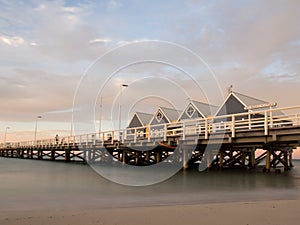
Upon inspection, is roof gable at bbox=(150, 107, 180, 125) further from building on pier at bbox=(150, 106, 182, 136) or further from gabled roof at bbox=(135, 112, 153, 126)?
gabled roof at bbox=(135, 112, 153, 126)

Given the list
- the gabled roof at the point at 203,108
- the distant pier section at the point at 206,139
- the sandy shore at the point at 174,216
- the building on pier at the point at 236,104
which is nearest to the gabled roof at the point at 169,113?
the distant pier section at the point at 206,139

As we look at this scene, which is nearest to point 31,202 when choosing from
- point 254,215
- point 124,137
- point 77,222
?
point 77,222

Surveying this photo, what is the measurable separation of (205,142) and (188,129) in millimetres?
2676

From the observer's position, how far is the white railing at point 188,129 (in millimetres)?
16356

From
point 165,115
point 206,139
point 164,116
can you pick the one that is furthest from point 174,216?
point 164,116

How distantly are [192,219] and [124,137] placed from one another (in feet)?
62.5

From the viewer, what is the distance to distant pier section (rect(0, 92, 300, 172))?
15.7 metres

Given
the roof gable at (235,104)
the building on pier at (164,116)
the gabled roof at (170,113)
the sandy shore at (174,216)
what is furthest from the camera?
the gabled roof at (170,113)

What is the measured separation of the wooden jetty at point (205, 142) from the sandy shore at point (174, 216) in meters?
7.52

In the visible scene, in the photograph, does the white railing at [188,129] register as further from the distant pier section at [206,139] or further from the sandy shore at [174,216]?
the sandy shore at [174,216]

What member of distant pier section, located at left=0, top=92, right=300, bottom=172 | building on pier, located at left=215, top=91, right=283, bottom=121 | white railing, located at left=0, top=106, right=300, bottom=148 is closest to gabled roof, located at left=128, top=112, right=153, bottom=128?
distant pier section, located at left=0, top=92, right=300, bottom=172

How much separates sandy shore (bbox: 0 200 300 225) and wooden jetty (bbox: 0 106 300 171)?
24.7ft

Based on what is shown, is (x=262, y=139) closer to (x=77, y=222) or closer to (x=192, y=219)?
(x=192, y=219)

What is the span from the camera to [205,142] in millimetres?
17719
